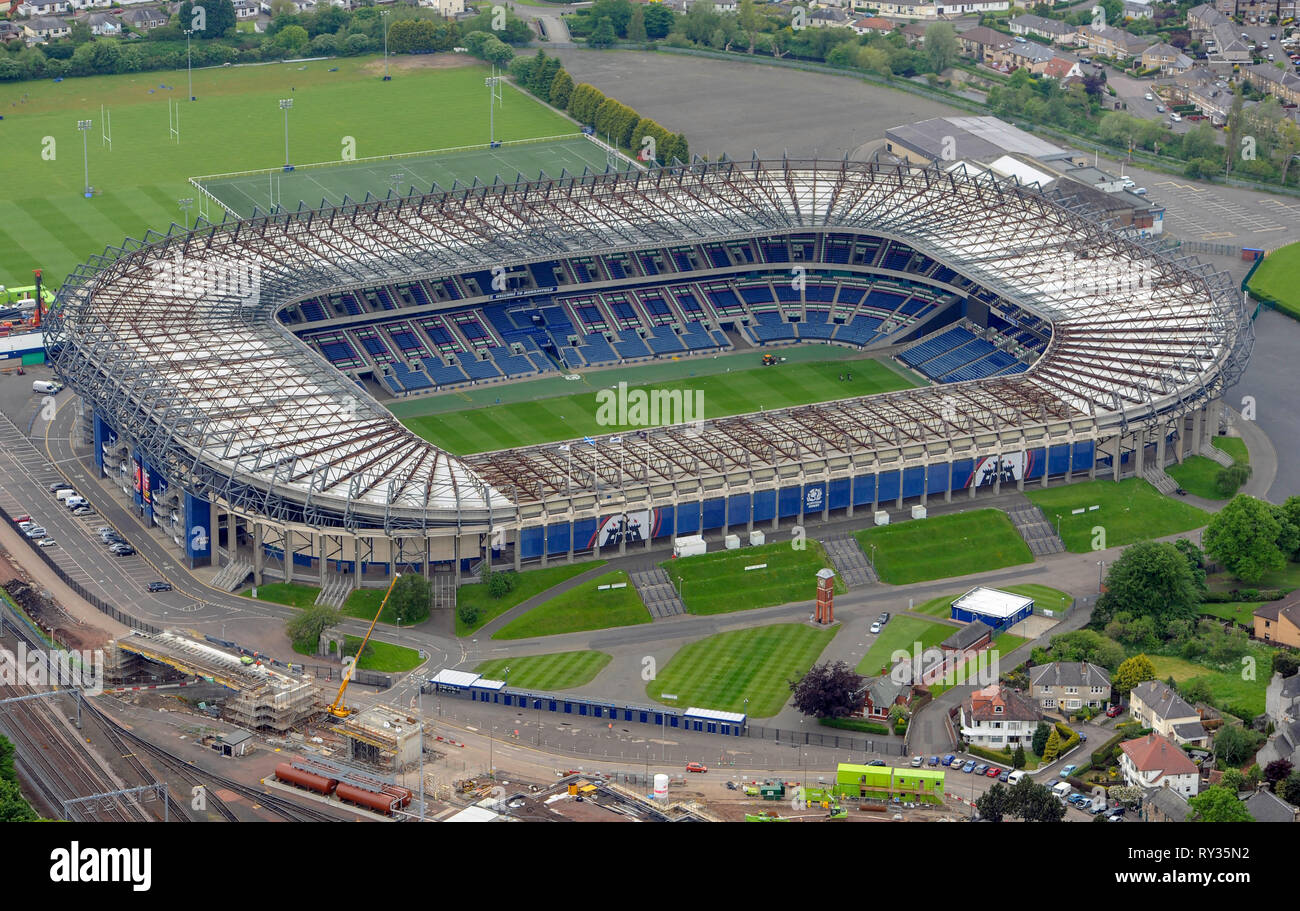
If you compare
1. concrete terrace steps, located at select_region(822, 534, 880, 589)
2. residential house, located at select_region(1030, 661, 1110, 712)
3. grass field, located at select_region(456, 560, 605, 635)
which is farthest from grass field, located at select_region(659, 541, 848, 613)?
residential house, located at select_region(1030, 661, 1110, 712)

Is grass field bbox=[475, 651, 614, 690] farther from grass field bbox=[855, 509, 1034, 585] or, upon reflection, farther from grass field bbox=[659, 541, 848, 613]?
grass field bbox=[855, 509, 1034, 585]

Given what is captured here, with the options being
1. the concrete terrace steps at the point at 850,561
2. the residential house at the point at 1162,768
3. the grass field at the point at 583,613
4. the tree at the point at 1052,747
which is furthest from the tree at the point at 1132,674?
the grass field at the point at 583,613

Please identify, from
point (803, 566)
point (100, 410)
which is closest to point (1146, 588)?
point (803, 566)

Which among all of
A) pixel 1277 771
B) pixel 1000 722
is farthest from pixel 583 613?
pixel 1277 771

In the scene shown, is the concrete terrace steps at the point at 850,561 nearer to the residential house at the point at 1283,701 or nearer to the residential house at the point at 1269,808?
the residential house at the point at 1283,701

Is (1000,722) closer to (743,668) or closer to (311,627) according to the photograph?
(743,668)

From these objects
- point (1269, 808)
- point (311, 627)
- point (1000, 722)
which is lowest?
point (311, 627)

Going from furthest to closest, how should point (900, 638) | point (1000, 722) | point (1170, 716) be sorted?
1. point (900, 638)
2. point (1000, 722)
3. point (1170, 716)
